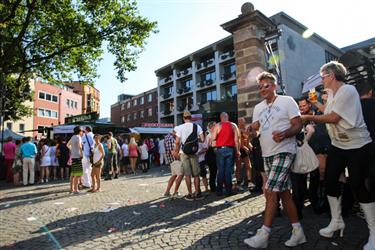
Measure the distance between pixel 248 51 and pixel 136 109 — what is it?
63181 mm

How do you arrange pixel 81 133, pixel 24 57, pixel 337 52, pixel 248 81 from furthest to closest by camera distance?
pixel 337 52 < pixel 24 57 < pixel 81 133 < pixel 248 81

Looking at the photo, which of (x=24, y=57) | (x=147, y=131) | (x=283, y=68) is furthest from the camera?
(x=283, y=68)

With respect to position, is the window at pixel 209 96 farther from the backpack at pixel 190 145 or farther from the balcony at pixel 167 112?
the backpack at pixel 190 145

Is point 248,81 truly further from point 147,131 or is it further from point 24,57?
point 147,131

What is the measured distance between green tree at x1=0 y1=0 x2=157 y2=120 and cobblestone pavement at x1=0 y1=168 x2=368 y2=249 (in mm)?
10964

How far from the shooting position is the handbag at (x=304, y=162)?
12.1 ft

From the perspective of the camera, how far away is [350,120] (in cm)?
325

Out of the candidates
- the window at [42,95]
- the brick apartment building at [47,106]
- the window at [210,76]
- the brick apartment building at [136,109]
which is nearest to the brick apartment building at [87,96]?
the brick apartment building at [136,109]

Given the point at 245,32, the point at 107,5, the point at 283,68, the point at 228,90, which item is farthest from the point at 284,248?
the point at 228,90

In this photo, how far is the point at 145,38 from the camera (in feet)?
59.2

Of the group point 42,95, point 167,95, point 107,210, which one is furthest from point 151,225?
point 42,95

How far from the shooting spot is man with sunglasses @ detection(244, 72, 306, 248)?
130 inches

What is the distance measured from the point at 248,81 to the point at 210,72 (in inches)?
1655

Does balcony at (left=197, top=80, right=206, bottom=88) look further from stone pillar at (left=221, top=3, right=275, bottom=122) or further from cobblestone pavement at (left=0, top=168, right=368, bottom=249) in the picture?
cobblestone pavement at (left=0, top=168, right=368, bottom=249)
